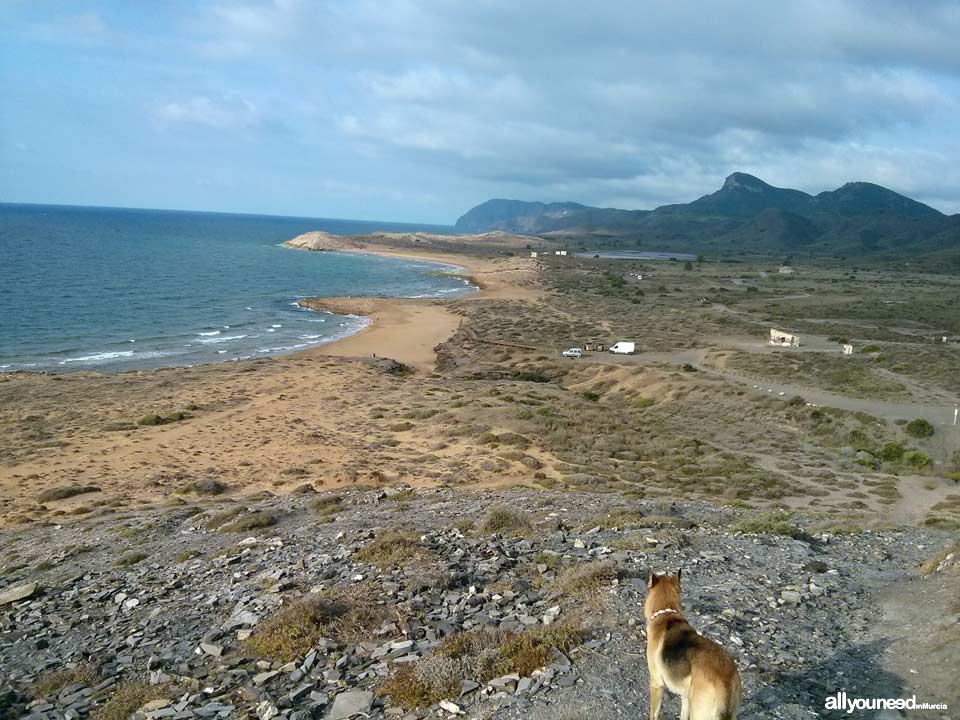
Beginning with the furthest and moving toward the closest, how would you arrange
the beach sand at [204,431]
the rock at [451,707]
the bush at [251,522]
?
1. the beach sand at [204,431]
2. the bush at [251,522]
3. the rock at [451,707]

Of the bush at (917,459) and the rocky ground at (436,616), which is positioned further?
the bush at (917,459)

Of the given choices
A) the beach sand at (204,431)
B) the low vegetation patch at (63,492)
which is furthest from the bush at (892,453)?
the low vegetation patch at (63,492)

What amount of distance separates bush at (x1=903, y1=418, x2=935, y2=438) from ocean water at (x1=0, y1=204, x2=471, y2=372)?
155ft

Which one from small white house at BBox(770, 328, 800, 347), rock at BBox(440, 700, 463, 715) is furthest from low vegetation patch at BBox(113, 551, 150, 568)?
small white house at BBox(770, 328, 800, 347)

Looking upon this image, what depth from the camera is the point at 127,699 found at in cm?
807

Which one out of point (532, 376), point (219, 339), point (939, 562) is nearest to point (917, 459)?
point (939, 562)

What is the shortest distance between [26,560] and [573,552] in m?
12.9

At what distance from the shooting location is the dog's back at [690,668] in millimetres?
4906

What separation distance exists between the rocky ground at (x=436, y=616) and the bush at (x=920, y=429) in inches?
692

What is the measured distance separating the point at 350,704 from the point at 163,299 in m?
83.8

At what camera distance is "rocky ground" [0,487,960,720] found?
7.36 metres

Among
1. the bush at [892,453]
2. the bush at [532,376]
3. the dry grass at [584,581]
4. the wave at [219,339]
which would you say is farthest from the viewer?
the wave at [219,339]

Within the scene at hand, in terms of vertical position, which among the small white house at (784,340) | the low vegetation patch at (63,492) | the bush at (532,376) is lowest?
the low vegetation patch at (63,492)

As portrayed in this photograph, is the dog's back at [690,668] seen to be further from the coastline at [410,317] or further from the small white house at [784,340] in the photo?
the small white house at [784,340]
